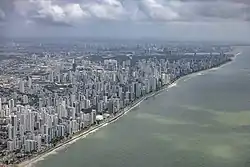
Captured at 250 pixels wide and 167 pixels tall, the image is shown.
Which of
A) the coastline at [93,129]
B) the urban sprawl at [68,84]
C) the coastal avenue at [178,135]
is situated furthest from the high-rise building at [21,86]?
the coastal avenue at [178,135]

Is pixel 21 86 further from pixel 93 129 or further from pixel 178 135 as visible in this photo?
pixel 178 135

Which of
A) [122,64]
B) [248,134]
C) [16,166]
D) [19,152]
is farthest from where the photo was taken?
[122,64]

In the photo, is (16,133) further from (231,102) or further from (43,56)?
(231,102)

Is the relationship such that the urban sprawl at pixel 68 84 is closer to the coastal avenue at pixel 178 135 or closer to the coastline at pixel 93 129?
the coastline at pixel 93 129

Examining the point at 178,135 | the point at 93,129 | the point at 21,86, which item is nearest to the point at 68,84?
the point at 21,86

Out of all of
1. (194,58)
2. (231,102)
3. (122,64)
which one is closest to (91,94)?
(122,64)

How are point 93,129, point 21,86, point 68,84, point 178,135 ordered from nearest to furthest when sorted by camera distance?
point 178,135 → point 93,129 → point 21,86 → point 68,84

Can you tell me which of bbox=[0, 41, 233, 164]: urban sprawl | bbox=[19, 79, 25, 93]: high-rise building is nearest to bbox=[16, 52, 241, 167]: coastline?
bbox=[0, 41, 233, 164]: urban sprawl

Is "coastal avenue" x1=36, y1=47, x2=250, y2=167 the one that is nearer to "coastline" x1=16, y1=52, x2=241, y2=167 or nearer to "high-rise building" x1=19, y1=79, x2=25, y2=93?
"coastline" x1=16, y1=52, x2=241, y2=167
